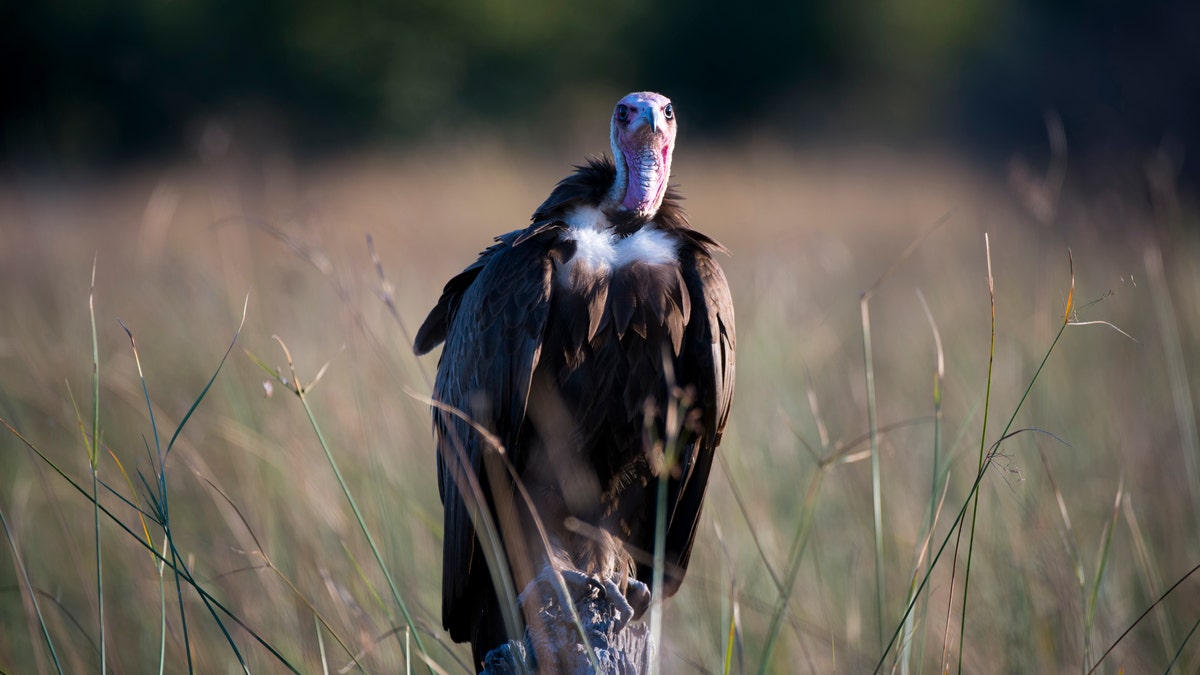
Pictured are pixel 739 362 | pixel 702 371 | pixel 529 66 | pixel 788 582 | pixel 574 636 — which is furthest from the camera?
pixel 529 66

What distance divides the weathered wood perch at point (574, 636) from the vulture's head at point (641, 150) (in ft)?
3.64

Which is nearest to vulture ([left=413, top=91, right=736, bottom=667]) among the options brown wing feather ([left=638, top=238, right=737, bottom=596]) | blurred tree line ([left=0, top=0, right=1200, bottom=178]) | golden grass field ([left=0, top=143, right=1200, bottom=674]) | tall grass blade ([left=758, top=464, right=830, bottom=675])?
brown wing feather ([left=638, top=238, right=737, bottom=596])

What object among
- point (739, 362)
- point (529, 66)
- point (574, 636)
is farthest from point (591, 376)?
point (529, 66)

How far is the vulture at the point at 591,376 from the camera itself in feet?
9.61

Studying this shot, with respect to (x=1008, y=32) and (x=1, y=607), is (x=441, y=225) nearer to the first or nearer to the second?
(x=1, y=607)

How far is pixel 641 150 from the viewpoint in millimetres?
3043

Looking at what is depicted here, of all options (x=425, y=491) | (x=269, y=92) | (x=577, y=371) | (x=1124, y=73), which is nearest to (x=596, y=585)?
(x=577, y=371)

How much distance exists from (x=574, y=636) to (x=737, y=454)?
1813 mm

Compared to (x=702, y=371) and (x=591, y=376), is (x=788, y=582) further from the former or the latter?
(x=591, y=376)

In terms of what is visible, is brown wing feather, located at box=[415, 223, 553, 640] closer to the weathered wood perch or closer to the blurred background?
the blurred background

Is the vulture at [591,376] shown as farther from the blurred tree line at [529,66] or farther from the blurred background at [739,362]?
the blurred tree line at [529,66]

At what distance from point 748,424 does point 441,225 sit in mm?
4548

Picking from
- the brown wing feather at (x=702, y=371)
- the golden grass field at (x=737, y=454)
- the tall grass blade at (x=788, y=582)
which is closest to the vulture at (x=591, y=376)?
the brown wing feather at (x=702, y=371)

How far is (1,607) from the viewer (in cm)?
435
